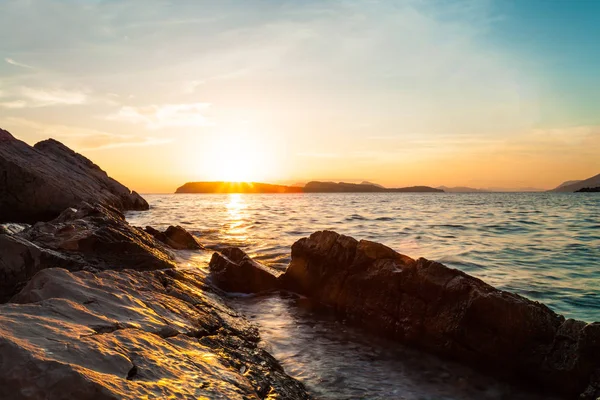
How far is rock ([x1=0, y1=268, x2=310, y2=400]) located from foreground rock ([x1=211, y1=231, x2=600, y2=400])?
2.77m

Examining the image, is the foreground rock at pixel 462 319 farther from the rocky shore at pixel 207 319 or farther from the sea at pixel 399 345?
the sea at pixel 399 345

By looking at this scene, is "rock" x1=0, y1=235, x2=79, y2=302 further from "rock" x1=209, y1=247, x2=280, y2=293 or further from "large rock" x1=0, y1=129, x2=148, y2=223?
"large rock" x1=0, y1=129, x2=148, y2=223

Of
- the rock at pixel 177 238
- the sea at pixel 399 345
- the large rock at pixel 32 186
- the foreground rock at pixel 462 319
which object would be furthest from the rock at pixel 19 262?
the large rock at pixel 32 186

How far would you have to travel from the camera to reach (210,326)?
19.7ft

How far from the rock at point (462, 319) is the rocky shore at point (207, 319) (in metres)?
0.02

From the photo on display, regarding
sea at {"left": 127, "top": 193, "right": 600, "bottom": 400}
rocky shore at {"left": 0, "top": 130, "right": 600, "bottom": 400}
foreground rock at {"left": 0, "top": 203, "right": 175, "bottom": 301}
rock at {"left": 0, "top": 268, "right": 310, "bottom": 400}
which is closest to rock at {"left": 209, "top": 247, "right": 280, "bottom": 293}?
rocky shore at {"left": 0, "top": 130, "right": 600, "bottom": 400}

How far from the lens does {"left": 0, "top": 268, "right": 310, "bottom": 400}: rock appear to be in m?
2.75

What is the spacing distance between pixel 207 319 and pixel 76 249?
3.52 meters

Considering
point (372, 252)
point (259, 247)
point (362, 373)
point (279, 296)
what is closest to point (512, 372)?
point (362, 373)

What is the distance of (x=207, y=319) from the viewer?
627 centimetres

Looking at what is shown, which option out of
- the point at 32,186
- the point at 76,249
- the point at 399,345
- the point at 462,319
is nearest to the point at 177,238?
the point at 76,249

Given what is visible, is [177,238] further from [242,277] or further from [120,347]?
[120,347]

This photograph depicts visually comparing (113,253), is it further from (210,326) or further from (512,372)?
(512,372)

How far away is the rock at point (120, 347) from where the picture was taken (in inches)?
108
